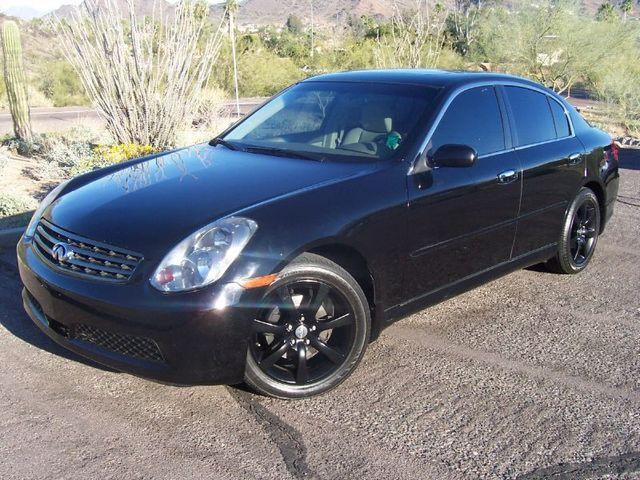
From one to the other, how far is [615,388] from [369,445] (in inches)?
60.5

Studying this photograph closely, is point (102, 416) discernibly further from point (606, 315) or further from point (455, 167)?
point (606, 315)

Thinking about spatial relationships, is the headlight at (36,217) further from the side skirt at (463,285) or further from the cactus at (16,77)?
the cactus at (16,77)

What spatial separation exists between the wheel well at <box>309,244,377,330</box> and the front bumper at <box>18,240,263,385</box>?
536 millimetres

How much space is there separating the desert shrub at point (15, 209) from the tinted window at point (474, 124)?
4182 millimetres

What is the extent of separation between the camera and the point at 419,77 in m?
4.73

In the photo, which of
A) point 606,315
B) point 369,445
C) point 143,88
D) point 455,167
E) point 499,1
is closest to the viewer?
point 369,445

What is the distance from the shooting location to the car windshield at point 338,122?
429 cm

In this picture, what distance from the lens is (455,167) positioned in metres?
4.21

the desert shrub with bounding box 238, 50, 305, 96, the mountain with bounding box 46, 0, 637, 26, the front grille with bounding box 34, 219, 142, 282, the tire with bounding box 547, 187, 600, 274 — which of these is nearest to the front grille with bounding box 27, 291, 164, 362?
the front grille with bounding box 34, 219, 142, 282

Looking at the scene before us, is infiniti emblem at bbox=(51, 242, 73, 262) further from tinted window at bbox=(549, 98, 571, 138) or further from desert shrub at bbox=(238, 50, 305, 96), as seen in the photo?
desert shrub at bbox=(238, 50, 305, 96)

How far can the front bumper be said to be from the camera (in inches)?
125

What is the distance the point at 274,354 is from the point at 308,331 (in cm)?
22

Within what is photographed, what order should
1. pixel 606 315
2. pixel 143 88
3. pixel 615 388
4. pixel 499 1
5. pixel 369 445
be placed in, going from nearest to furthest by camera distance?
pixel 369 445 → pixel 615 388 → pixel 606 315 → pixel 143 88 → pixel 499 1

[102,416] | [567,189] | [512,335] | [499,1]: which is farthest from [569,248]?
[499,1]
